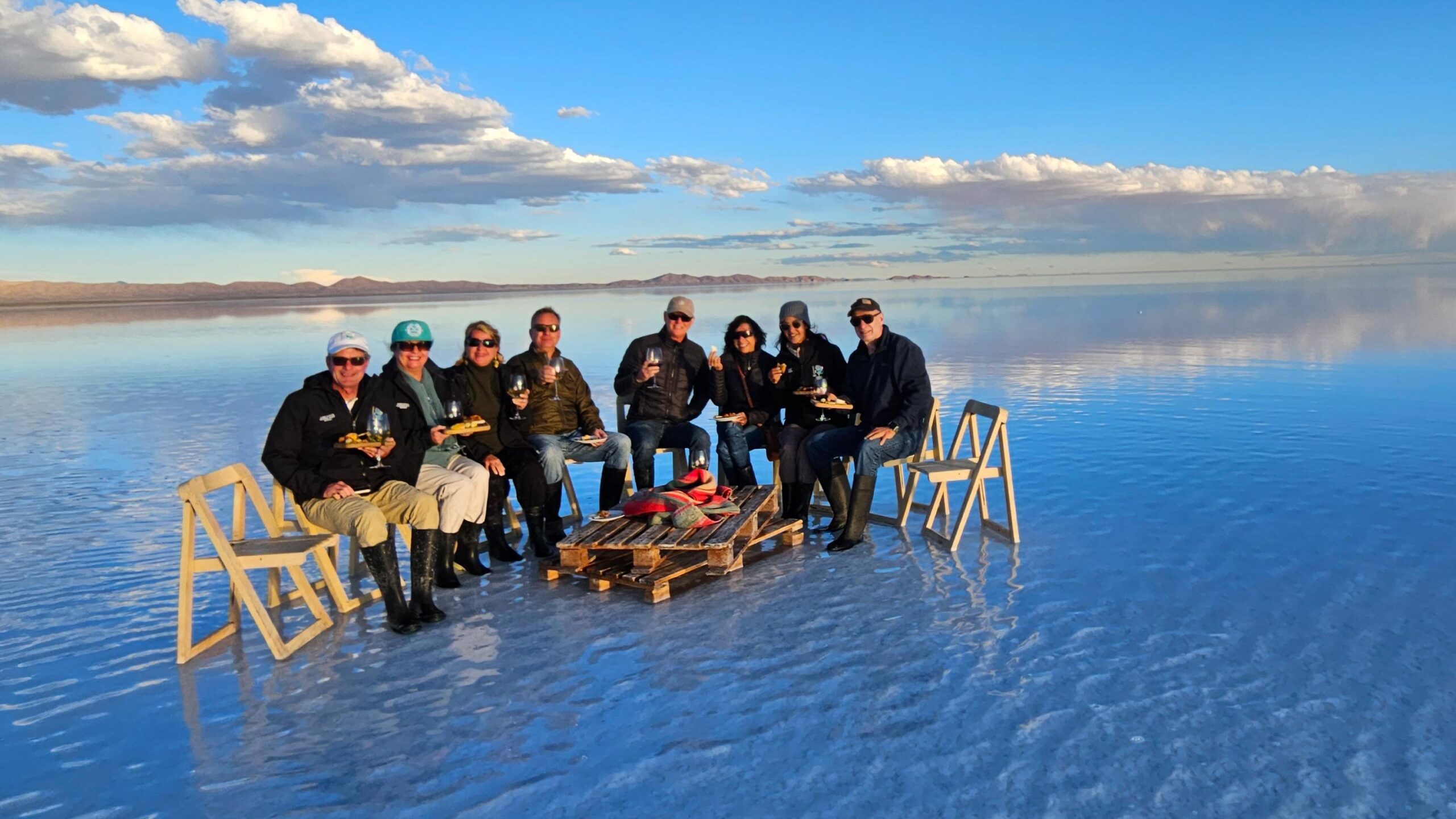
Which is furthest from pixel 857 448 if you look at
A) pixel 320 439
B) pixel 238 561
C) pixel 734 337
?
pixel 238 561

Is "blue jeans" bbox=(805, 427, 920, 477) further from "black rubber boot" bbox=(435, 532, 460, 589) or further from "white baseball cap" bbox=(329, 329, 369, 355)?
"white baseball cap" bbox=(329, 329, 369, 355)

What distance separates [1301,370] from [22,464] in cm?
1983

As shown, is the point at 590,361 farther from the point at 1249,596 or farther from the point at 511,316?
the point at 511,316

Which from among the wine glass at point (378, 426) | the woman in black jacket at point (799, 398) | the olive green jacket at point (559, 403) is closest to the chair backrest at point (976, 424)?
the woman in black jacket at point (799, 398)

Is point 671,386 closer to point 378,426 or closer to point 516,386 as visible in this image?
point 516,386

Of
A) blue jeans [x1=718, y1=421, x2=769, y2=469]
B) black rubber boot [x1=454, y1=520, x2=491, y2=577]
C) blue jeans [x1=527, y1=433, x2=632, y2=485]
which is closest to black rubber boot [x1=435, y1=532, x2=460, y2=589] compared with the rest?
black rubber boot [x1=454, y1=520, x2=491, y2=577]

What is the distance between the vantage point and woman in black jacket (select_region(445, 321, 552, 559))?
729 centimetres

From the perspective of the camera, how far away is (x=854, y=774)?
3.97 metres

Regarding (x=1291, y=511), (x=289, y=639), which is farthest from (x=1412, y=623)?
(x=289, y=639)

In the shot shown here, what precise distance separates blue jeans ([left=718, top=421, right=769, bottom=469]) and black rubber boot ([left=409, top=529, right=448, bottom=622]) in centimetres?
281

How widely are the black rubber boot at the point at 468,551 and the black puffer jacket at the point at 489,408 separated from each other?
68 cm

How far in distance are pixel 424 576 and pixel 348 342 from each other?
61.8 inches

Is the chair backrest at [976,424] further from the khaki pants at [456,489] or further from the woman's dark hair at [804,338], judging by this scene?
the khaki pants at [456,489]

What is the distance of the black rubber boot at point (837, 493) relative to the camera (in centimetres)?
787
